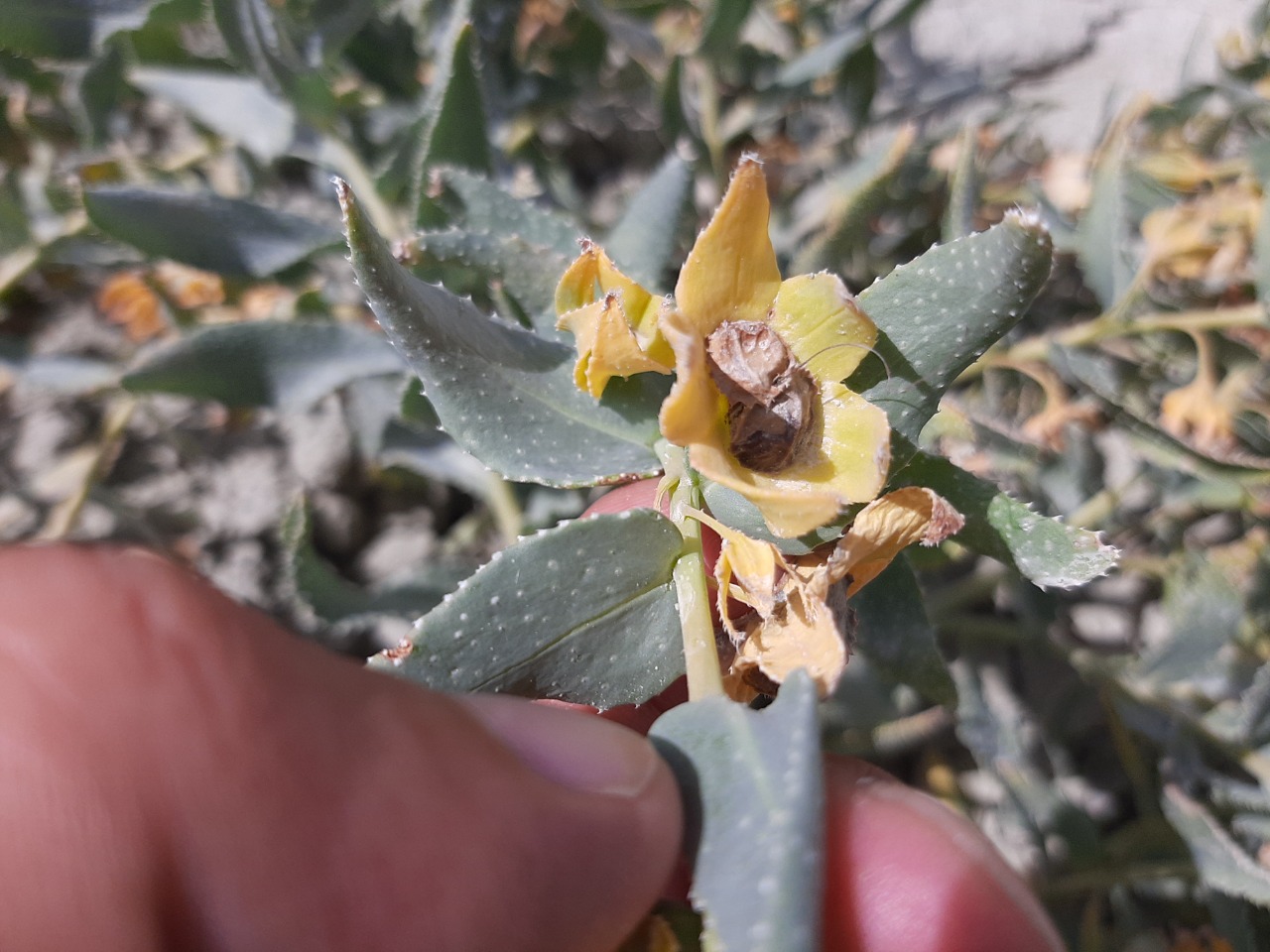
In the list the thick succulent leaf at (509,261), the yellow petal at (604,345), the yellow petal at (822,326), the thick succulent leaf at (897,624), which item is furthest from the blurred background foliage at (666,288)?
the yellow petal at (822,326)

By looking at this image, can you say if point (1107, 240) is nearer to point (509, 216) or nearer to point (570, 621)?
point (509, 216)

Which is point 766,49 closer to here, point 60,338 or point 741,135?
point 741,135

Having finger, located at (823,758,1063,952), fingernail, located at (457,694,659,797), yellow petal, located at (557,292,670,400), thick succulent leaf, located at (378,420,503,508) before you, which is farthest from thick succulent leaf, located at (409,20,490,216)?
finger, located at (823,758,1063,952)

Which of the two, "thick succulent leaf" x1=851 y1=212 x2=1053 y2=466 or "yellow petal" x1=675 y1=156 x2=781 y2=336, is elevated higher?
"yellow petal" x1=675 y1=156 x2=781 y2=336

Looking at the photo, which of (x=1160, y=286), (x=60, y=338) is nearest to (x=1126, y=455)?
(x=1160, y=286)

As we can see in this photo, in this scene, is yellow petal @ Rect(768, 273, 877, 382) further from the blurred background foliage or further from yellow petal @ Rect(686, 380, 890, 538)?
the blurred background foliage

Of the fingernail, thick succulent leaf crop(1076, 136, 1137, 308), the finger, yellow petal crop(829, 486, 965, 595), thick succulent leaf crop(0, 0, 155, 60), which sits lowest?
the finger

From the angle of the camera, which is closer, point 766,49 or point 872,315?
point 872,315
